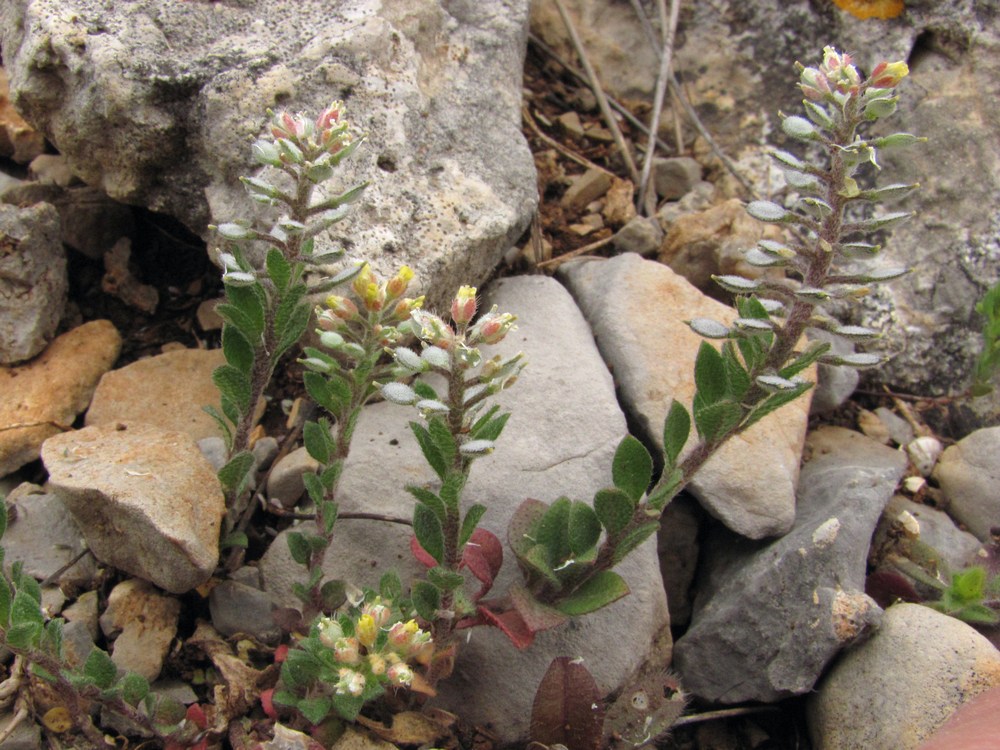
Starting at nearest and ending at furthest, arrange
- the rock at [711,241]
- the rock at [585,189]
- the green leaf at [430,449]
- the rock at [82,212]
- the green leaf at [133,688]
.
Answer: the green leaf at [430,449]
the green leaf at [133,688]
the rock at [82,212]
the rock at [711,241]
the rock at [585,189]

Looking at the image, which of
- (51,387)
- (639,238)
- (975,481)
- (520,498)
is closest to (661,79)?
(639,238)

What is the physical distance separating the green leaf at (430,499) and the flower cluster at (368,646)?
0.88 feet

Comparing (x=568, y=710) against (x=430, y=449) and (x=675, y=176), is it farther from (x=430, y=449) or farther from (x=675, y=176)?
(x=675, y=176)

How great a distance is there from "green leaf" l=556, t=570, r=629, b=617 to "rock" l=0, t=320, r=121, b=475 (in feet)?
5.98

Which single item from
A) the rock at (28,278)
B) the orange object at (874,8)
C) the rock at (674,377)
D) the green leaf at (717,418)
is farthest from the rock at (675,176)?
the rock at (28,278)

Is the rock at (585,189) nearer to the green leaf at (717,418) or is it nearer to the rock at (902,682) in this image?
the green leaf at (717,418)

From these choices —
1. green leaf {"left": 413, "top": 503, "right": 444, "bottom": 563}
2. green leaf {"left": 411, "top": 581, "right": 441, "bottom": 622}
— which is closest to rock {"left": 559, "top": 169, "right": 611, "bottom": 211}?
green leaf {"left": 413, "top": 503, "right": 444, "bottom": 563}

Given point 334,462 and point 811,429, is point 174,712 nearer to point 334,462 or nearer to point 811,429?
point 334,462

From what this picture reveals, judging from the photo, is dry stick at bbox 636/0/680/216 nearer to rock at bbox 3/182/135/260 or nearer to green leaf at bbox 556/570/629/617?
green leaf at bbox 556/570/629/617

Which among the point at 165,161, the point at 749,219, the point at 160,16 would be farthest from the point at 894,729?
the point at 160,16

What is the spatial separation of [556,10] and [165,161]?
2.21 metres

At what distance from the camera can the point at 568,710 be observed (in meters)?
2.44

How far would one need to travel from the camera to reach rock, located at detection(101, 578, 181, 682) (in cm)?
259

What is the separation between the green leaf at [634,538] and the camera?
2393mm
